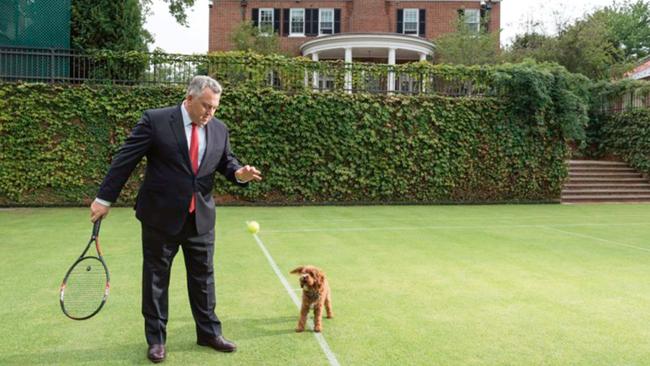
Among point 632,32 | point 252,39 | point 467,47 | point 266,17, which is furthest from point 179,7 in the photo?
point 632,32

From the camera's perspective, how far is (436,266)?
24.8 ft

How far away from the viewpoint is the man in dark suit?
12.9ft

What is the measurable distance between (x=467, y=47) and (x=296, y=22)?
10235 millimetres

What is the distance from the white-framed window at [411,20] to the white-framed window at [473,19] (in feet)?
9.51

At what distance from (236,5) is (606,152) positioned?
21.1 metres

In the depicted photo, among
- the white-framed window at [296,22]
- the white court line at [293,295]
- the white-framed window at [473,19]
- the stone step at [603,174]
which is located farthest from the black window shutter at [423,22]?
the white court line at [293,295]

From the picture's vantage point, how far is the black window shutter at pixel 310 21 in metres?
30.7

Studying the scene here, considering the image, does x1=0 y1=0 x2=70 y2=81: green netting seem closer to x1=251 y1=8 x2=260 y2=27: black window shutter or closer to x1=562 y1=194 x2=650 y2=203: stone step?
x1=562 y1=194 x2=650 y2=203: stone step

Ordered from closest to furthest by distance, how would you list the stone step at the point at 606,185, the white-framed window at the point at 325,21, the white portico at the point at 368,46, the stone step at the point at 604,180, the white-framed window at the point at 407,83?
the white-framed window at the point at 407,83, the stone step at the point at 606,185, the stone step at the point at 604,180, the white portico at the point at 368,46, the white-framed window at the point at 325,21

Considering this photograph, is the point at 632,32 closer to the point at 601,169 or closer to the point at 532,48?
the point at 532,48

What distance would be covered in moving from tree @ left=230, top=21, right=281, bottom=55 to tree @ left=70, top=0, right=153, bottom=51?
11917mm

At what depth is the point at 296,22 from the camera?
101 feet

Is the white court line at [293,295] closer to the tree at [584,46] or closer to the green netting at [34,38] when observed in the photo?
the green netting at [34,38]

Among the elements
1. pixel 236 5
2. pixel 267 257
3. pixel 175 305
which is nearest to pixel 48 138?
pixel 267 257
